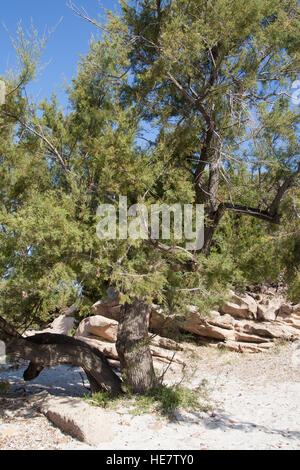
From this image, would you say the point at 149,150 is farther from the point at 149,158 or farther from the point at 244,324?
the point at 244,324

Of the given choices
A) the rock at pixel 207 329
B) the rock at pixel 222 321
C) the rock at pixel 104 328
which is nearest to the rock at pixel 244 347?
the rock at pixel 207 329

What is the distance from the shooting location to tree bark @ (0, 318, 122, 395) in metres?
6.06

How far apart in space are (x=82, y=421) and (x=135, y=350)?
175 cm

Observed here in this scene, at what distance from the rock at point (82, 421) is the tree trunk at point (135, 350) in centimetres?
113

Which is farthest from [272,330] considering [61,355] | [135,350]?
[61,355]

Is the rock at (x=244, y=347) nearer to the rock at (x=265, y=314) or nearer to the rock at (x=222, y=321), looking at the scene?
the rock at (x=222, y=321)

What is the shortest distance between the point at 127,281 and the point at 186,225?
1403 millimetres

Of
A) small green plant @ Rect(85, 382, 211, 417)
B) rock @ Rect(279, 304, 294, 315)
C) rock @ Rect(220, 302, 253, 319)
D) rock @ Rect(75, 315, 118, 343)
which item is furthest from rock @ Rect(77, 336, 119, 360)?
rock @ Rect(279, 304, 294, 315)

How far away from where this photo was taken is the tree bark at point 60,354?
6062 millimetres

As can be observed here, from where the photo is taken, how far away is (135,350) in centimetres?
654

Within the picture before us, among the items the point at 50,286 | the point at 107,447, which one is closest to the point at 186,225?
the point at 50,286

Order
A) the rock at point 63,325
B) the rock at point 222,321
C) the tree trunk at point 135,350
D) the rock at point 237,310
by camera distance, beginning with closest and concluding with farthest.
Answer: the tree trunk at point 135,350 → the rock at point 222,321 → the rock at point 237,310 → the rock at point 63,325

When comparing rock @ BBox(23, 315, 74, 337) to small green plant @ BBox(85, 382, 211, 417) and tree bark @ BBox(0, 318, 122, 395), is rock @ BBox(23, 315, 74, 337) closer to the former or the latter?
tree bark @ BBox(0, 318, 122, 395)

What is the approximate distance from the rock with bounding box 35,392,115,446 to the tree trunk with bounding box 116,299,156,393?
113 cm
